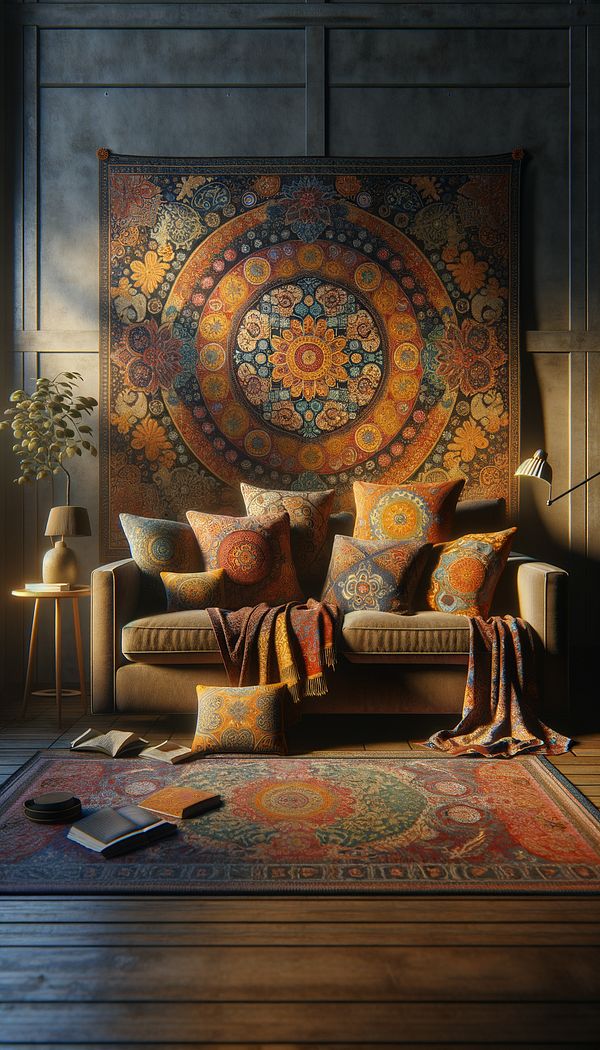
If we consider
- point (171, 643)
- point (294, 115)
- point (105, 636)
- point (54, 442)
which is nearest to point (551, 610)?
point (171, 643)

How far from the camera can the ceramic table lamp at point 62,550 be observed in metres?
3.74

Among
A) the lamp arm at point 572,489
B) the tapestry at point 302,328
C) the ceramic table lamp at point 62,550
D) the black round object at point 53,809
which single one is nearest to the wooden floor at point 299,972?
the black round object at point 53,809

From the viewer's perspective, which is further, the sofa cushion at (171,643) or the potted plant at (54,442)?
the potted plant at (54,442)

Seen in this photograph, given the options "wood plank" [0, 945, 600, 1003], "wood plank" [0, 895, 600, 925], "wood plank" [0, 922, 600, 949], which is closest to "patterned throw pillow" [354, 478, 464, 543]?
"wood plank" [0, 895, 600, 925]

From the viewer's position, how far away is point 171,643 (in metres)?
3.20

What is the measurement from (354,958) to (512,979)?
1.06 feet

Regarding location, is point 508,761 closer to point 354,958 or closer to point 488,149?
point 354,958

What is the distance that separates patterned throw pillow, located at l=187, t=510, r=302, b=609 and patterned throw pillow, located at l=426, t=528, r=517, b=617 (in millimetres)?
654

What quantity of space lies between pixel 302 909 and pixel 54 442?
9.52 feet

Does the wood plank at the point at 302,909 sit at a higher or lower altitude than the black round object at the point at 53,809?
lower

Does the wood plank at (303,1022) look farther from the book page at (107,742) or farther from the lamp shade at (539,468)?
the lamp shade at (539,468)

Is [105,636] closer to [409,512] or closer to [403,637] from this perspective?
[403,637]

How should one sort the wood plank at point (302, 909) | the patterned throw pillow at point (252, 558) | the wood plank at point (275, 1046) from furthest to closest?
the patterned throw pillow at point (252, 558)
the wood plank at point (302, 909)
the wood plank at point (275, 1046)

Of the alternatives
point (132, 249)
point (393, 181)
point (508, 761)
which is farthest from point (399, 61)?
point (508, 761)
